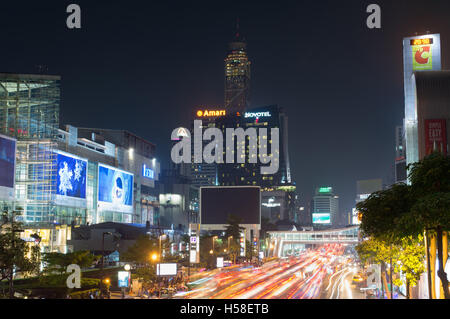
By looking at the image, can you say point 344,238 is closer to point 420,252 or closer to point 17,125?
point 17,125

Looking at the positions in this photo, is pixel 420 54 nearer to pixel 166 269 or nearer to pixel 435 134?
pixel 435 134

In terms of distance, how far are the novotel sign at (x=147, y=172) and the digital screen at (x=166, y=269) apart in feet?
345

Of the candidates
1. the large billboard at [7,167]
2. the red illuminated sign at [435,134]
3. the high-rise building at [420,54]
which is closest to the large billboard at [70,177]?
the large billboard at [7,167]

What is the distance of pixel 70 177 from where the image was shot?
107 meters

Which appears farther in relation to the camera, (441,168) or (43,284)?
(43,284)

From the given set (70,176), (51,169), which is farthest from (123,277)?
(70,176)

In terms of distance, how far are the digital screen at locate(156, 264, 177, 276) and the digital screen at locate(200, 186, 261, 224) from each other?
66.2m

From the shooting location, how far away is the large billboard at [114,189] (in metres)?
125

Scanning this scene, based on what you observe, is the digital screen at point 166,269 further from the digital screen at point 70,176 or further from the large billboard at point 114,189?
the large billboard at point 114,189

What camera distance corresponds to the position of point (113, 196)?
131 metres

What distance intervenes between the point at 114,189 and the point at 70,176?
973 inches

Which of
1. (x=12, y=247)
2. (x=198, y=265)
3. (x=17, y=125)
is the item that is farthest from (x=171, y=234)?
(x=12, y=247)

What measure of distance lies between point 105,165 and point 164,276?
74367 mm

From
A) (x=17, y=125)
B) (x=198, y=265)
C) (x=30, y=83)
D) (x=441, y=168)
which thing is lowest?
(x=198, y=265)
